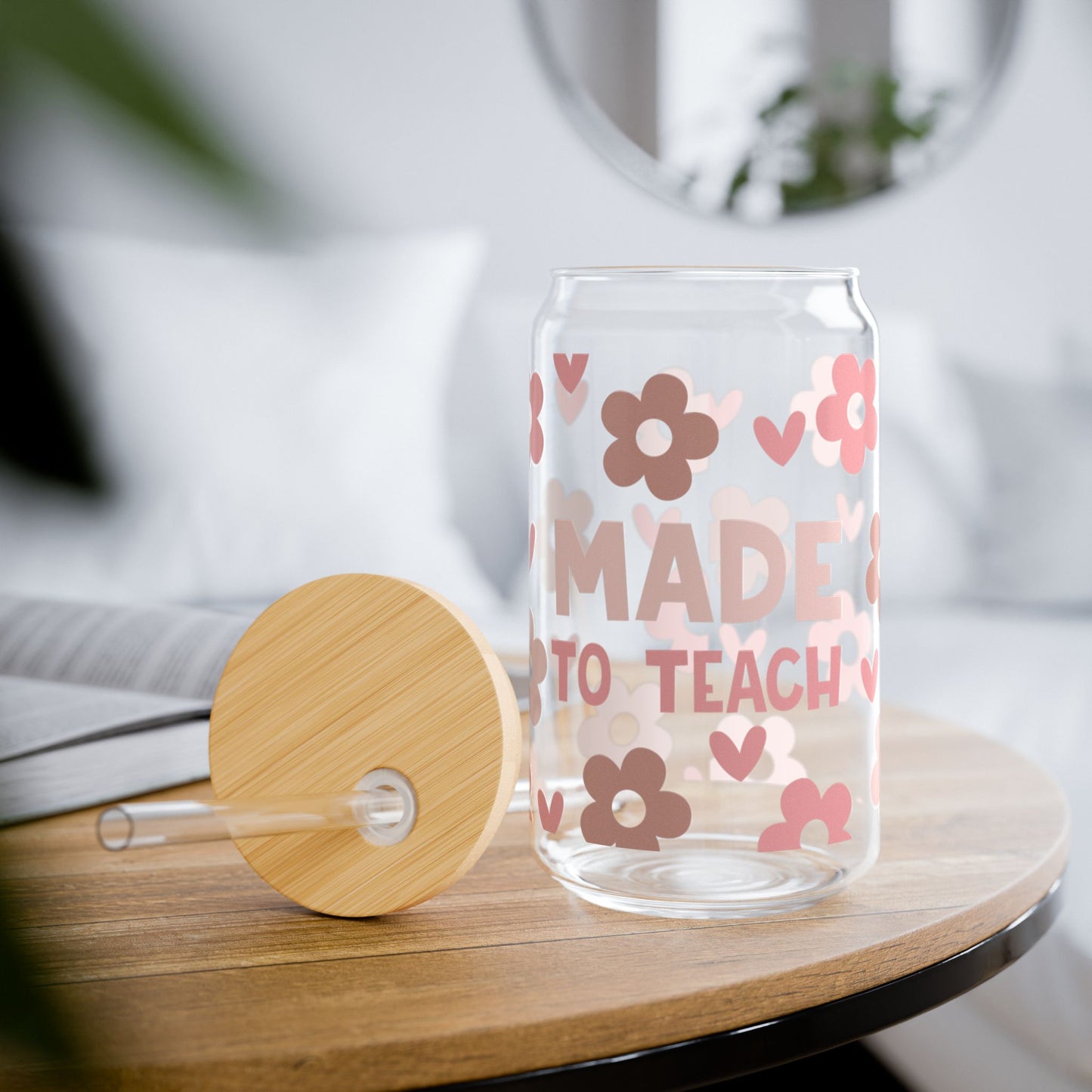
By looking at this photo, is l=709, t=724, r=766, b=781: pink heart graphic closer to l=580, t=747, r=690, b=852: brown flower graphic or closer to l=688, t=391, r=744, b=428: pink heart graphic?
l=580, t=747, r=690, b=852: brown flower graphic

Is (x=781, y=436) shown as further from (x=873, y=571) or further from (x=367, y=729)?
(x=367, y=729)

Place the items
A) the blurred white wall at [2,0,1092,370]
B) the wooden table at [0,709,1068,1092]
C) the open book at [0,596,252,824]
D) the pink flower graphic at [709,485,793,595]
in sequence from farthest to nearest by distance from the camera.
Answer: the blurred white wall at [2,0,1092,370] → the open book at [0,596,252,824] → the pink flower graphic at [709,485,793,595] → the wooden table at [0,709,1068,1092]

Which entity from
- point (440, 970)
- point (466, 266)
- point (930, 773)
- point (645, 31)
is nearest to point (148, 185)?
point (440, 970)

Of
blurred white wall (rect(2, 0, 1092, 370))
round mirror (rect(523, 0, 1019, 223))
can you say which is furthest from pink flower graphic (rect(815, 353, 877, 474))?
round mirror (rect(523, 0, 1019, 223))

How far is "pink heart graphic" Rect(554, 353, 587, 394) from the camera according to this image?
0.52 meters

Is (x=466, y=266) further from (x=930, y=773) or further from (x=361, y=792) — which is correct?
(x=361, y=792)

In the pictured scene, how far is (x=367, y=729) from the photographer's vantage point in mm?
487

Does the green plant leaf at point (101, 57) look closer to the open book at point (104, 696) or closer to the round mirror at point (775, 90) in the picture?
the open book at point (104, 696)

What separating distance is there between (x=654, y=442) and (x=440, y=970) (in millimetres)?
215

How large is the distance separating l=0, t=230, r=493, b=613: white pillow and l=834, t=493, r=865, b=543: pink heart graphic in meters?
0.93

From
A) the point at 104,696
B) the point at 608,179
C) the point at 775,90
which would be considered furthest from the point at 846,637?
the point at 775,90

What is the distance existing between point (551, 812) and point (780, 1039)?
0.14 metres

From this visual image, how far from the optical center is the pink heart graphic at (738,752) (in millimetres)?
502

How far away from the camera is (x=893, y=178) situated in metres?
2.54
